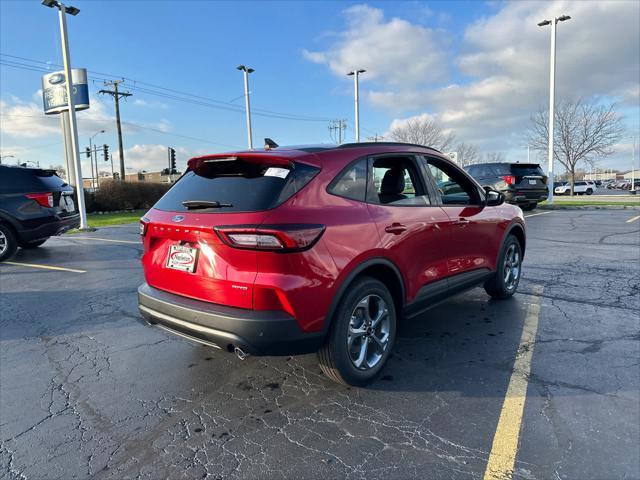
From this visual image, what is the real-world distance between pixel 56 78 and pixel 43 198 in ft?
69.4

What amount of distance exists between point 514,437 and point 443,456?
18.7 inches

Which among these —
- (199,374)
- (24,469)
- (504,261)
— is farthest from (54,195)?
(504,261)

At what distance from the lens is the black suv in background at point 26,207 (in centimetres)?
805

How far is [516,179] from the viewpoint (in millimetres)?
15531

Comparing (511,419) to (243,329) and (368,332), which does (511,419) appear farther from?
(243,329)

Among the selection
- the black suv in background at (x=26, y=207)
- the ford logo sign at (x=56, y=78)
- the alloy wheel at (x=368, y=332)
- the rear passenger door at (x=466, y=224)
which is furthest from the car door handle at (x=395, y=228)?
the ford logo sign at (x=56, y=78)

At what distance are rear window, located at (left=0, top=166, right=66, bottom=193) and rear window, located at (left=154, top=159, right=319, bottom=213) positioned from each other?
6.56 m

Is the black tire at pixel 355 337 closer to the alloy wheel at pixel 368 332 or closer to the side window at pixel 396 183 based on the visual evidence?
the alloy wheel at pixel 368 332

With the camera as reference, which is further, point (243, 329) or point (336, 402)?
point (336, 402)

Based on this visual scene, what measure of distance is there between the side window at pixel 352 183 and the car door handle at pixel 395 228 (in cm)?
29

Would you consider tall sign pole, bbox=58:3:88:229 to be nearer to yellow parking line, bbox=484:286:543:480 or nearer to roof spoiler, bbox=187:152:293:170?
roof spoiler, bbox=187:152:293:170

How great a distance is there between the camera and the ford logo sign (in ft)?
80.9

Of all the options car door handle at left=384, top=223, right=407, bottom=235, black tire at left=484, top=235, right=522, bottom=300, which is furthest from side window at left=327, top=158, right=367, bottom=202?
black tire at left=484, top=235, right=522, bottom=300

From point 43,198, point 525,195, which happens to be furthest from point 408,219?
point 525,195
